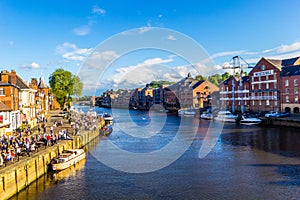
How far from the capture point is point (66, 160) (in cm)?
3161

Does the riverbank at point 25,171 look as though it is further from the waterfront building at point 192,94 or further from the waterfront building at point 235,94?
the waterfront building at point 192,94

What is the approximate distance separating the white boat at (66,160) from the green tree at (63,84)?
7282cm

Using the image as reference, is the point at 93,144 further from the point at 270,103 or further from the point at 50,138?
the point at 270,103

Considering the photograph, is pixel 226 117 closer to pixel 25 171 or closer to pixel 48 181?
pixel 48 181

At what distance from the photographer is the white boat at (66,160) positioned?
3069cm

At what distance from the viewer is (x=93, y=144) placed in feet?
160

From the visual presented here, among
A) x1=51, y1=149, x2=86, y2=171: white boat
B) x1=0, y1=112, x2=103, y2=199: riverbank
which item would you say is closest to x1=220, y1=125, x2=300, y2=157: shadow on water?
x1=51, y1=149, x2=86, y2=171: white boat

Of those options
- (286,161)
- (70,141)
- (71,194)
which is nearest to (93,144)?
(70,141)

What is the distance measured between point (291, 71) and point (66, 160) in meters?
67.4

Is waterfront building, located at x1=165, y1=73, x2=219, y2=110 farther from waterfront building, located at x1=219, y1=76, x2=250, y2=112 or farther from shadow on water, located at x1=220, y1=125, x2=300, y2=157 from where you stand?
shadow on water, located at x1=220, y1=125, x2=300, y2=157

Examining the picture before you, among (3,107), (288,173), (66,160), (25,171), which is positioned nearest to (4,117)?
(3,107)

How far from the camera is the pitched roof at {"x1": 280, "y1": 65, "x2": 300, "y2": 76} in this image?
249 ft

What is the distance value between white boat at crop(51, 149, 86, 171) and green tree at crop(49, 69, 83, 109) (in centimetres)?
7282

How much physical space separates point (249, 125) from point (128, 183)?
5150 cm
